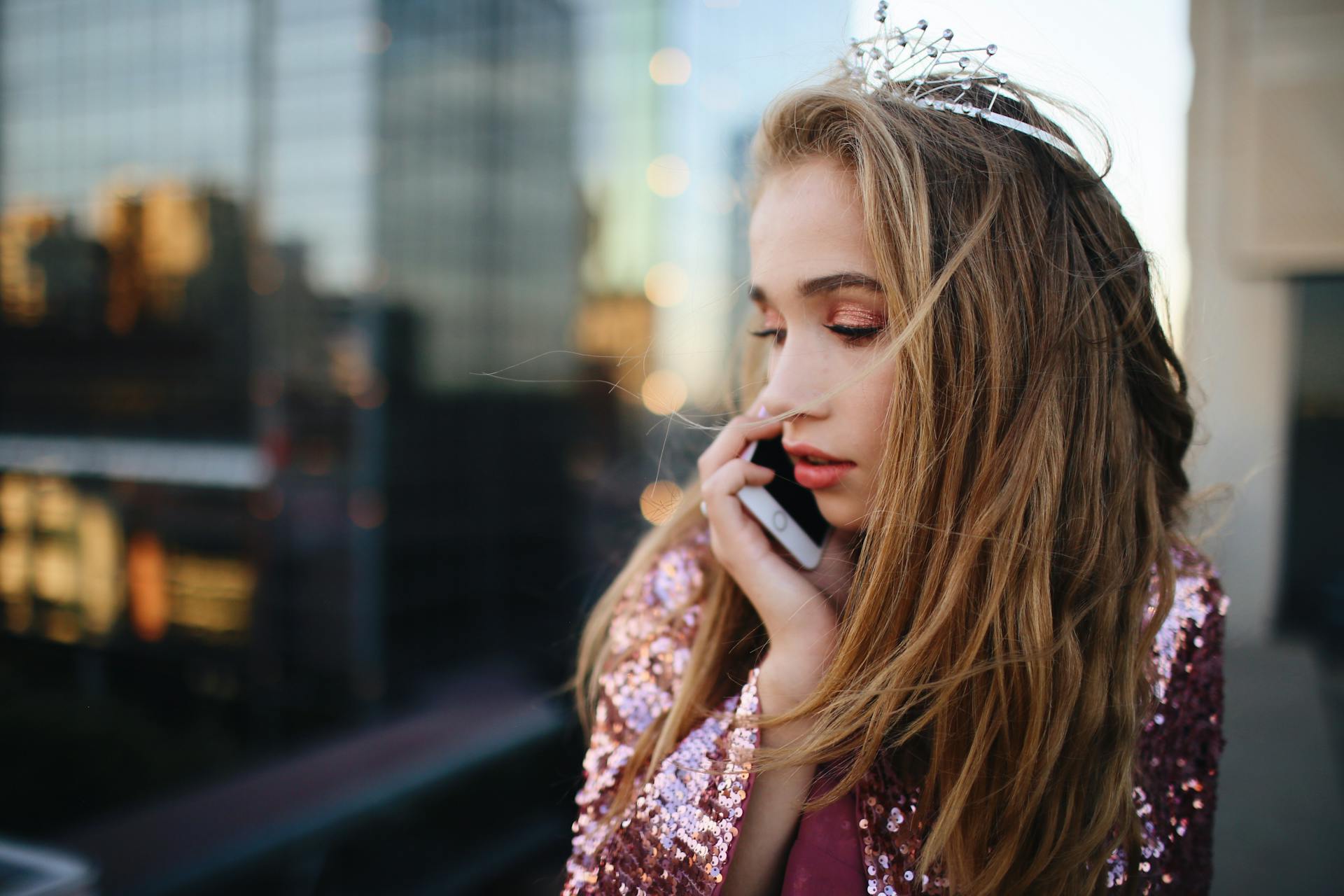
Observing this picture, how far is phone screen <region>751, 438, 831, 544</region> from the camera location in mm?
923

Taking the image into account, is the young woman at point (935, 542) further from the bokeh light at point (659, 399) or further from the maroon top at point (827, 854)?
the bokeh light at point (659, 399)

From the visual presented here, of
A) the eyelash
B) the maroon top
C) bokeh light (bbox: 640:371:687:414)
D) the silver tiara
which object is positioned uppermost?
the silver tiara

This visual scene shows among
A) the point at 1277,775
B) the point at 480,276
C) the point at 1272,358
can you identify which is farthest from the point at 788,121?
the point at 480,276

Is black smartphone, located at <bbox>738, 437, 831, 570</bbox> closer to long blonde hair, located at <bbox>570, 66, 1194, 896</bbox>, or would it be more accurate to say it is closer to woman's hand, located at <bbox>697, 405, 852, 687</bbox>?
woman's hand, located at <bbox>697, 405, 852, 687</bbox>

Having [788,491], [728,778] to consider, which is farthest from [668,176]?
[728,778]

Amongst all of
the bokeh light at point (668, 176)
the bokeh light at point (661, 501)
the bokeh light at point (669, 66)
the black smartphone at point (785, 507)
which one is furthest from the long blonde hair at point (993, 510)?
the bokeh light at point (669, 66)

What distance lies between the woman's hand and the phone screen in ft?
0.08

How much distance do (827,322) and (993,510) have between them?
261mm

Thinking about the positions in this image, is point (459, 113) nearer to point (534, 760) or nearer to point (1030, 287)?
point (534, 760)

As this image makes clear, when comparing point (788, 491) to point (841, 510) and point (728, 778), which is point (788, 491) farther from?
point (728, 778)

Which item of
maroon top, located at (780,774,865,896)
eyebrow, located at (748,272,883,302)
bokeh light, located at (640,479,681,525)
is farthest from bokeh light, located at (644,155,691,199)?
maroon top, located at (780,774,865,896)

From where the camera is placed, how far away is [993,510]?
74 cm

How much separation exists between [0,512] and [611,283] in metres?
5.81

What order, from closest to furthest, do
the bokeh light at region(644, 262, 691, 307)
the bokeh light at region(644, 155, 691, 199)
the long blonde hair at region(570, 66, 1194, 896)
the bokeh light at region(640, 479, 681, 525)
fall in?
the long blonde hair at region(570, 66, 1194, 896) → the bokeh light at region(640, 479, 681, 525) → the bokeh light at region(644, 262, 691, 307) → the bokeh light at region(644, 155, 691, 199)
